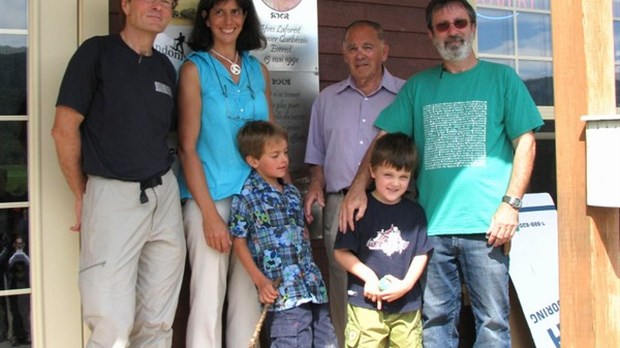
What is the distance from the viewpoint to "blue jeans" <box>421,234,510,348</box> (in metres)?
2.42

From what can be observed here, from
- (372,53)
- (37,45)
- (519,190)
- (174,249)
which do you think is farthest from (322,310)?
(37,45)

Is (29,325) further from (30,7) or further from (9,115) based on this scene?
(30,7)

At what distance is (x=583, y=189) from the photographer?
2.09m

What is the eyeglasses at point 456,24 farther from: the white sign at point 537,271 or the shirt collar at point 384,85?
the white sign at point 537,271

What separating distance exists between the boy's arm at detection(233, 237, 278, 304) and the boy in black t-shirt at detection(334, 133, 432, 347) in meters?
0.29

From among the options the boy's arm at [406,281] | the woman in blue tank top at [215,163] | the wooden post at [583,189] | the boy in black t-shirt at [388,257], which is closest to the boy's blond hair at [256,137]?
the woman in blue tank top at [215,163]

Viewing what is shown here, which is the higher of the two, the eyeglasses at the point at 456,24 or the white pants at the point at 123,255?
the eyeglasses at the point at 456,24

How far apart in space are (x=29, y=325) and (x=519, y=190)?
2024mm

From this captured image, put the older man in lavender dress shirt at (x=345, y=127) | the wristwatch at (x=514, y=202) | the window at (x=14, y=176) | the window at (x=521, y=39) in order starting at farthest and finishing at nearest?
the window at (x=521, y=39) < the older man in lavender dress shirt at (x=345, y=127) < the window at (x=14, y=176) < the wristwatch at (x=514, y=202)

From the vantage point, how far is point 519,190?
2.38m

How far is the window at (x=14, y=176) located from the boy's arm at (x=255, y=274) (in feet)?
3.00

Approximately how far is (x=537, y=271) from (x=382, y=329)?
59.4 inches

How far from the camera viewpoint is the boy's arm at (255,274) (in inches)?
94.6

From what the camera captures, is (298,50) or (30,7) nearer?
(30,7)
